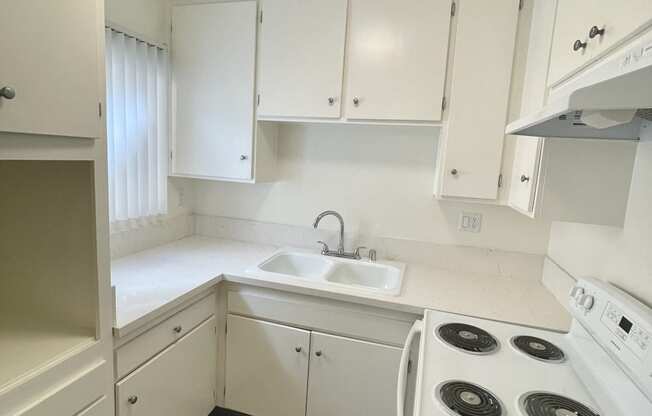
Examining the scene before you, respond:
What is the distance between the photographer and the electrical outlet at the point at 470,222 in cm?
196

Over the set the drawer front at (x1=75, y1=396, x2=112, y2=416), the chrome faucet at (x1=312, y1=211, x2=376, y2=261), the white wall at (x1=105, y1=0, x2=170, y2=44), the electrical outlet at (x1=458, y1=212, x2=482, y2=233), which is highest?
the white wall at (x1=105, y1=0, x2=170, y2=44)

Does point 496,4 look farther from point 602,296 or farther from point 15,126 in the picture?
point 15,126

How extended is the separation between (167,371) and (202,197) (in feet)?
4.00

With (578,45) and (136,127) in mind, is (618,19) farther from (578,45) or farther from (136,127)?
(136,127)

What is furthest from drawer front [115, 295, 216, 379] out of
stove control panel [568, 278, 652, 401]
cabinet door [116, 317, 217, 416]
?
stove control panel [568, 278, 652, 401]

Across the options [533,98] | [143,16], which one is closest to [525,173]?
[533,98]

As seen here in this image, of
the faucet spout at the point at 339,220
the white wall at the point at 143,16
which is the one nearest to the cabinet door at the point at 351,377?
the faucet spout at the point at 339,220

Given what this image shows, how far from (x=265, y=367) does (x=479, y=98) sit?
1.63 meters

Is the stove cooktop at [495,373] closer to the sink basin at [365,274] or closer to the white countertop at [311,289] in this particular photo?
the white countertop at [311,289]

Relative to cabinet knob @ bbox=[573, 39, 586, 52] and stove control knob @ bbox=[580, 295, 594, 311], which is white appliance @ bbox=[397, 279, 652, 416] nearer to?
stove control knob @ bbox=[580, 295, 594, 311]

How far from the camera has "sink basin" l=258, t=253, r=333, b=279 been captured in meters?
2.06

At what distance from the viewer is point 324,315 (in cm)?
162

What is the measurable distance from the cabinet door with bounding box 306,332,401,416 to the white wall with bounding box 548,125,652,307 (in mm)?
844

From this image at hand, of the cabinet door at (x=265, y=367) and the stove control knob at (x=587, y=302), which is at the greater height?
the stove control knob at (x=587, y=302)
